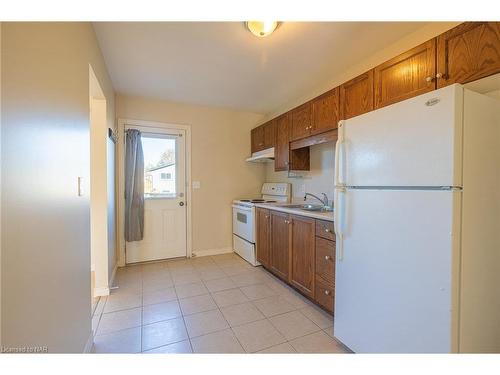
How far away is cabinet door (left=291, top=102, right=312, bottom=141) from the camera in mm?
2611

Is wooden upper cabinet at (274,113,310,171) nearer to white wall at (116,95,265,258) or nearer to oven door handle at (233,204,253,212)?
oven door handle at (233,204,253,212)

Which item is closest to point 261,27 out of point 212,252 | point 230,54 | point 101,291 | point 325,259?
point 230,54

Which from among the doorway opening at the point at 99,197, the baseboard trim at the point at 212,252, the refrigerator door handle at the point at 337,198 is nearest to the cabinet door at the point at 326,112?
the refrigerator door handle at the point at 337,198

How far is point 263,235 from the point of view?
3.07 m

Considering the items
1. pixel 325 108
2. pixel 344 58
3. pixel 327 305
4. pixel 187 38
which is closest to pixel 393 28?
pixel 344 58

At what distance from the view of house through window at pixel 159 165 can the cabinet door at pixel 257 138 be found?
1.37m

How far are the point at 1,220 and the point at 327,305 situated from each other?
2160mm

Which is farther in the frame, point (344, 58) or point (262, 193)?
point (262, 193)

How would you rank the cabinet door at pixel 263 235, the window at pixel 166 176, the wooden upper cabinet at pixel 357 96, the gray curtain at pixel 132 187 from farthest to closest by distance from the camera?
the window at pixel 166 176, the gray curtain at pixel 132 187, the cabinet door at pixel 263 235, the wooden upper cabinet at pixel 357 96

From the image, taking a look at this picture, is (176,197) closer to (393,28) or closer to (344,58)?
(344,58)

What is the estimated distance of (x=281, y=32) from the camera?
72.1 inches

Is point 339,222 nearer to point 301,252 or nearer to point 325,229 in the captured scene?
point 325,229

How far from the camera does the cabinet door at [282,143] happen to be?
3.02 meters

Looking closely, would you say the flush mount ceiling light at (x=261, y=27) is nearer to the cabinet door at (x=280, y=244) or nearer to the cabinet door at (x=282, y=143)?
the cabinet door at (x=282, y=143)
